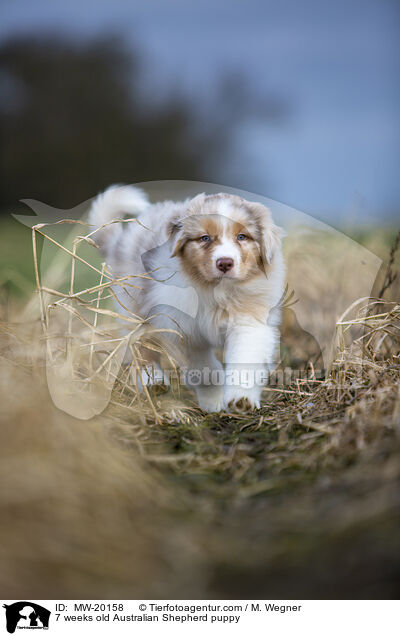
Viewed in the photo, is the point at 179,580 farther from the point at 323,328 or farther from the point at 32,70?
the point at 32,70

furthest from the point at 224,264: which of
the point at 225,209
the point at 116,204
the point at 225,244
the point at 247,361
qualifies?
the point at 116,204

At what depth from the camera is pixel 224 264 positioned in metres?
1.89

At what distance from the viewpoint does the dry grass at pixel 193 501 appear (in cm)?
85

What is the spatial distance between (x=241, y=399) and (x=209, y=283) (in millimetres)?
470

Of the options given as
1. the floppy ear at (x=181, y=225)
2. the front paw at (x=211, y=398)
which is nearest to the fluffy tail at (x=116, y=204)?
the floppy ear at (x=181, y=225)

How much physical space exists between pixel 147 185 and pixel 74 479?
1.60 m

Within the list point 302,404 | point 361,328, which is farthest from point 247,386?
point 361,328

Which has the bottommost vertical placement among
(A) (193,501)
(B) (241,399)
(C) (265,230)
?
(A) (193,501)

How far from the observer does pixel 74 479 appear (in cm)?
98
